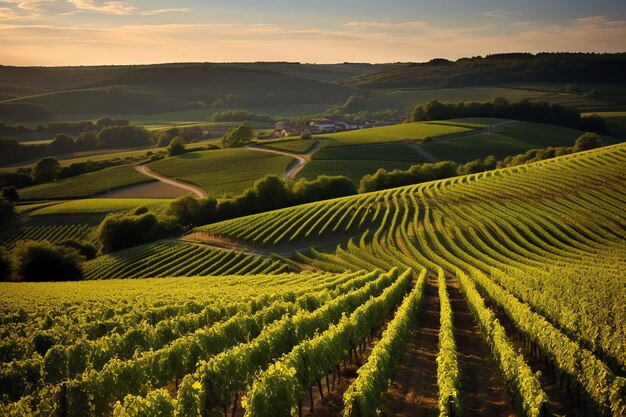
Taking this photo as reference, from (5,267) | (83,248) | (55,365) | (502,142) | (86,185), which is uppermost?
(502,142)

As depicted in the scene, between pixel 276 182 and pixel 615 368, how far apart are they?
86.2 meters

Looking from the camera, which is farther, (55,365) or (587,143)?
(587,143)

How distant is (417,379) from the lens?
2247 centimetres

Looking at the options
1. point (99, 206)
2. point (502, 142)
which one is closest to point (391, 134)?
point (502, 142)

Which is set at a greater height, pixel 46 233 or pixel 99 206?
pixel 99 206

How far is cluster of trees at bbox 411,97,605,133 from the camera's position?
569ft

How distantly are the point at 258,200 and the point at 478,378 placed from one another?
82.7 metres

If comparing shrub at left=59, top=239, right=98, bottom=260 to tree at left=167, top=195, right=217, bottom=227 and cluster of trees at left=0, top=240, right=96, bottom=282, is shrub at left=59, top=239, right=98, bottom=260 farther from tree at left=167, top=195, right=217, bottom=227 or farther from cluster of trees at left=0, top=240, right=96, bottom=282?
tree at left=167, top=195, right=217, bottom=227

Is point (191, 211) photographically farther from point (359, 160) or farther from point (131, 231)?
point (359, 160)

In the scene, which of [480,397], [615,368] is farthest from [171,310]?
[615,368]

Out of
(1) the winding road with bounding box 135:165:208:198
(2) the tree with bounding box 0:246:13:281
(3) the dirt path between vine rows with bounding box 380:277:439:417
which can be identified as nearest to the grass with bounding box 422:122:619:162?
(1) the winding road with bounding box 135:165:208:198

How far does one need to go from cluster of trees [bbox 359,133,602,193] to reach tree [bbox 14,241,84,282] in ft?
193

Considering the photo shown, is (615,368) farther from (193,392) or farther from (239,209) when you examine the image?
(239,209)

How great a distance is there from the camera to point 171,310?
30.0 metres
